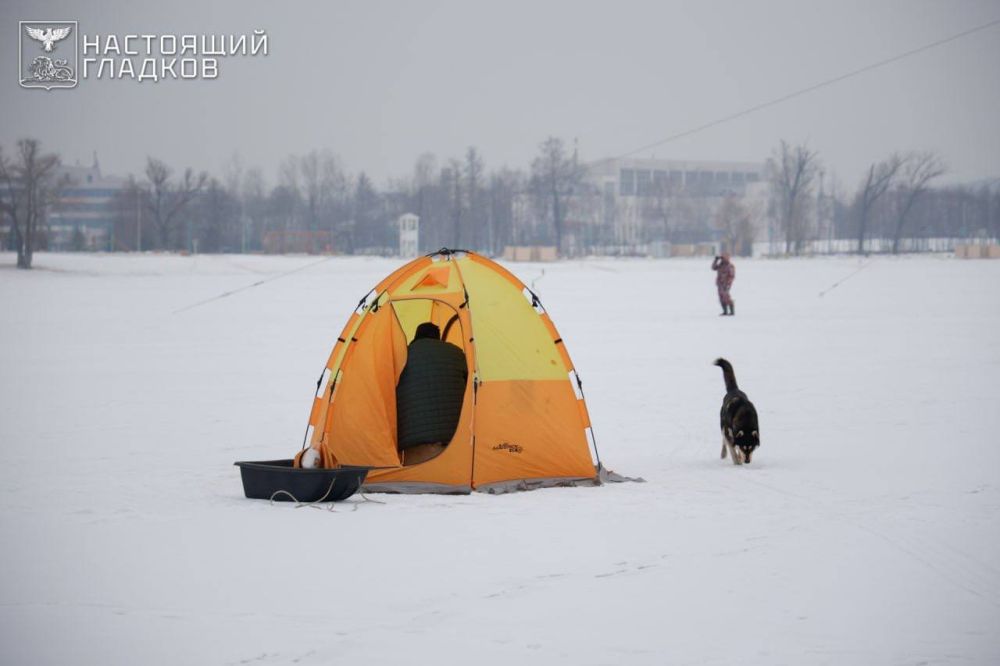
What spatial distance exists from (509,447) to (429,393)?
1.10 meters

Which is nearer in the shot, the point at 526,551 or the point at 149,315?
the point at 526,551

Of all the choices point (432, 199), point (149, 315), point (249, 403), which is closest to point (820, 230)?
point (432, 199)

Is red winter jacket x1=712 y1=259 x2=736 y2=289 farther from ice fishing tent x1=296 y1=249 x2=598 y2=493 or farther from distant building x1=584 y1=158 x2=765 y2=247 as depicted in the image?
distant building x1=584 y1=158 x2=765 y2=247

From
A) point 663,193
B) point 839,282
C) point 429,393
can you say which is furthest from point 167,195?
point 429,393

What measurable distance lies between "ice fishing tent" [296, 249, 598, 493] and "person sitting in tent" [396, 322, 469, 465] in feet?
0.53

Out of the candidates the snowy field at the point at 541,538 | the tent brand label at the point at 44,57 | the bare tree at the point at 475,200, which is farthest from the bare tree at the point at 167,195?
the snowy field at the point at 541,538

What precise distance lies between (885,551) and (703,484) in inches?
108

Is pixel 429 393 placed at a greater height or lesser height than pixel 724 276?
lesser

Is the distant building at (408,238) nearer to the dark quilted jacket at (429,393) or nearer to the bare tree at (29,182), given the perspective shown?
the bare tree at (29,182)

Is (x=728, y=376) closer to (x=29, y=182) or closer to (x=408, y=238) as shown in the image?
(x=29, y=182)

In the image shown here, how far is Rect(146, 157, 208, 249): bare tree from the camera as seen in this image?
10831 cm

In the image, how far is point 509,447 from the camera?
11.5 m

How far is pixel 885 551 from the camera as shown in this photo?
29.4 feet

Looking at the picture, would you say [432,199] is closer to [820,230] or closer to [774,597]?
[820,230]
